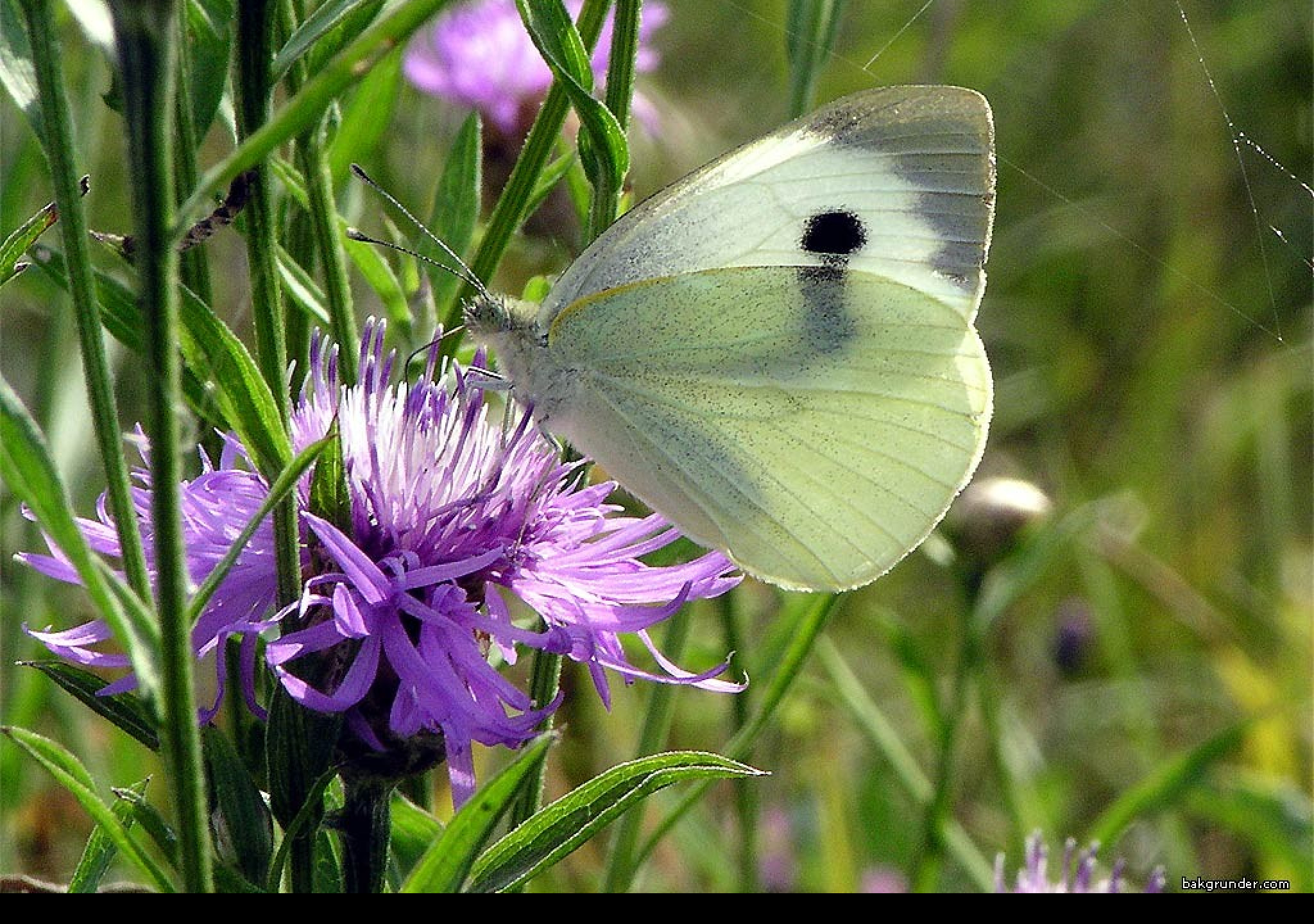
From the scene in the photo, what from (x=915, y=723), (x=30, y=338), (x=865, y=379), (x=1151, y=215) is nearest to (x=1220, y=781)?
(x=915, y=723)

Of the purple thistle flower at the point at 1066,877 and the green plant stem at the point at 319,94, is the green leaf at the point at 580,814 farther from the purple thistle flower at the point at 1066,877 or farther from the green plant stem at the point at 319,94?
the purple thistle flower at the point at 1066,877

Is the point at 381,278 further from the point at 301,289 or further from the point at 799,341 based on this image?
the point at 799,341

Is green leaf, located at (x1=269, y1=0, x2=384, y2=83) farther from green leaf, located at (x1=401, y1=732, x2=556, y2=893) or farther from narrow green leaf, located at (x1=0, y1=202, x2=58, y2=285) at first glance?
green leaf, located at (x1=401, y1=732, x2=556, y2=893)

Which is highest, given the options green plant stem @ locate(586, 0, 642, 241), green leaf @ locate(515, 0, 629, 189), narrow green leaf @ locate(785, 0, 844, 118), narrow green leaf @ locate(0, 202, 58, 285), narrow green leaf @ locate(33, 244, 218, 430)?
narrow green leaf @ locate(785, 0, 844, 118)

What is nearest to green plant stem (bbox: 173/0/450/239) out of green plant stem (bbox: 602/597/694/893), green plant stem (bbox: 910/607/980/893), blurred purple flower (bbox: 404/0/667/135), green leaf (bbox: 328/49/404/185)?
green leaf (bbox: 328/49/404/185)

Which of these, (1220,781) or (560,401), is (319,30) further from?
(1220,781)

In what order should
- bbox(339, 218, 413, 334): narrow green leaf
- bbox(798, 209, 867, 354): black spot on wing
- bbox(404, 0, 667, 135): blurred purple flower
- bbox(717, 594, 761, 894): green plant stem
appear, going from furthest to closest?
bbox(404, 0, 667, 135): blurred purple flower
bbox(717, 594, 761, 894): green plant stem
bbox(798, 209, 867, 354): black spot on wing
bbox(339, 218, 413, 334): narrow green leaf
